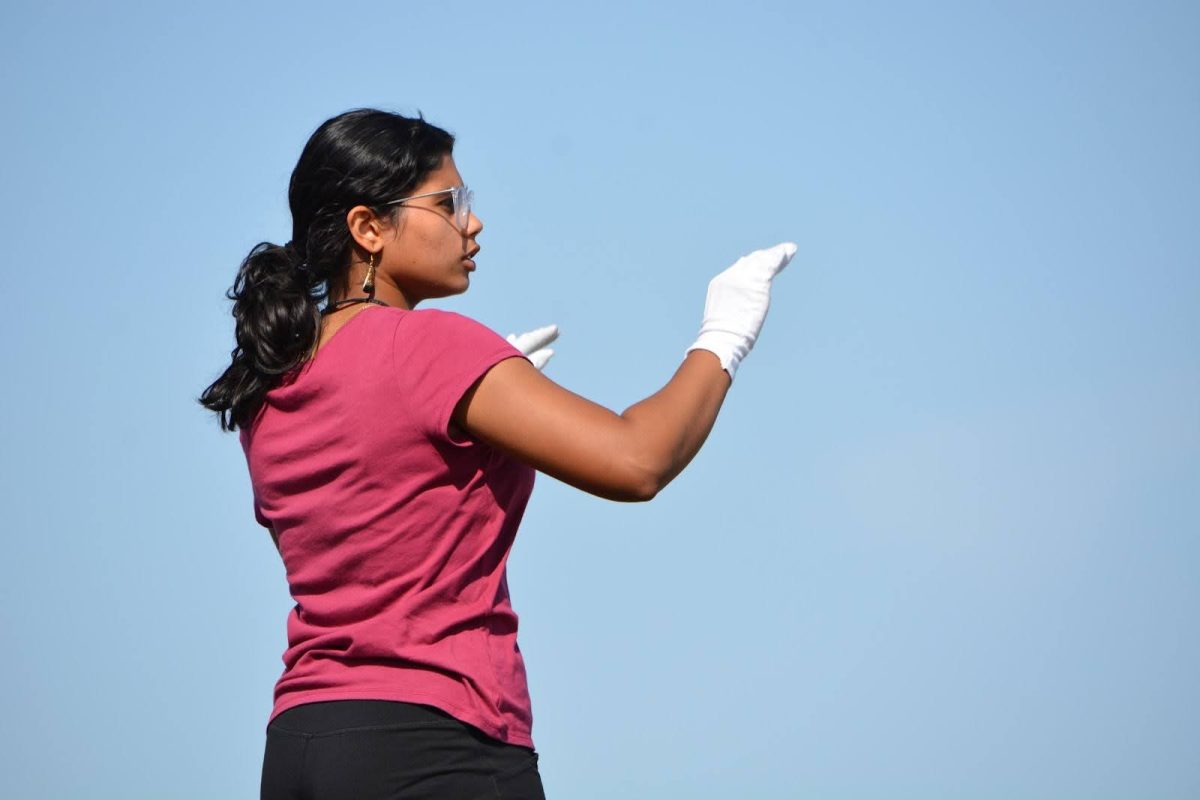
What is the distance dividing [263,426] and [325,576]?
0.36 metres

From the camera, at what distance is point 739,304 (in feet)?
9.43

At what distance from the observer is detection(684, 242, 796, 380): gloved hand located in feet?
9.04

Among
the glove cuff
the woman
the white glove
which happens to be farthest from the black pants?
the white glove

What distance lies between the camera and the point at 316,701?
2.53 m

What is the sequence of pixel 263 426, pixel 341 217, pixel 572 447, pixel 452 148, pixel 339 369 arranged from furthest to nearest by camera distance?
1. pixel 452 148
2. pixel 341 217
3. pixel 263 426
4. pixel 339 369
5. pixel 572 447

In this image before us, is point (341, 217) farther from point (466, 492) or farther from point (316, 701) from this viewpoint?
point (316, 701)

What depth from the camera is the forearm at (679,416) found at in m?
2.48

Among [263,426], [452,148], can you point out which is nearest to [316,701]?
[263,426]

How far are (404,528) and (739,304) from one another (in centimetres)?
83

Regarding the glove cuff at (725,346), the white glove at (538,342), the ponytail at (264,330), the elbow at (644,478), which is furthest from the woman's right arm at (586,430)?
the white glove at (538,342)

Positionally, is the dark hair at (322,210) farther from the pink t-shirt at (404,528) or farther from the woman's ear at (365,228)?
the pink t-shirt at (404,528)

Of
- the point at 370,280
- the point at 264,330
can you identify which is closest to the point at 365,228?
the point at 370,280

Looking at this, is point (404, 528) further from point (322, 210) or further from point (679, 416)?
point (322, 210)

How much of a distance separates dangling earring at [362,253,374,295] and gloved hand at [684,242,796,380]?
0.69 m
